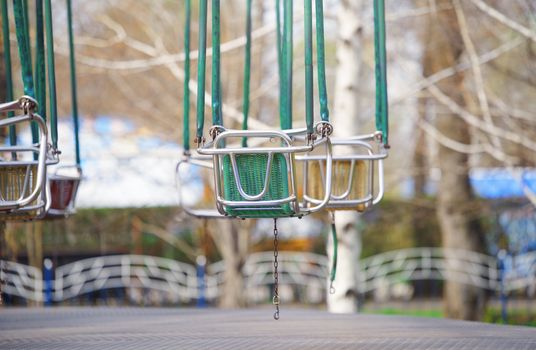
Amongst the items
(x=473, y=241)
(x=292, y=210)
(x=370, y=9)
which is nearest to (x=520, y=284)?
(x=473, y=241)

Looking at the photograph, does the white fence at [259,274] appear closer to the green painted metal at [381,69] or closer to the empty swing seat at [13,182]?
the green painted metal at [381,69]

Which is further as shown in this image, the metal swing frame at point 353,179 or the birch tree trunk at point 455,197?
Result: the birch tree trunk at point 455,197

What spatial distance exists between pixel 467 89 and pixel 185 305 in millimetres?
5447

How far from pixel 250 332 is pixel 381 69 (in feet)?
5.61

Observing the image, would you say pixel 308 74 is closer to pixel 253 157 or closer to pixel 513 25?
pixel 253 157

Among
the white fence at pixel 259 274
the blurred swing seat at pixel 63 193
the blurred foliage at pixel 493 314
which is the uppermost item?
the blurred swing seat at pixel 63 193

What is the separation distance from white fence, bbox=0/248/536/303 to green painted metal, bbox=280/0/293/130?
8.23 meters

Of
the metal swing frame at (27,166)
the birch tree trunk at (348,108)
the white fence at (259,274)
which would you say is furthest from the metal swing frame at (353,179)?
the white fence at (259,274)

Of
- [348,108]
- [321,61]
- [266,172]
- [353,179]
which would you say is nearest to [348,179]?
[353,179]

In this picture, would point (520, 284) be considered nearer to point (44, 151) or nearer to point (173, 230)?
point (173, 230)

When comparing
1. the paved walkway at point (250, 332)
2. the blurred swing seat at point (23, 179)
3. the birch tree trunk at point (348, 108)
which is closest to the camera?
the blurred swing seat at point (23, 179)

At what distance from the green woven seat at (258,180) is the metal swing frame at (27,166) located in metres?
0.82

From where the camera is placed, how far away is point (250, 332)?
228 inches

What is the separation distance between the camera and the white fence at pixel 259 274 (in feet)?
45.1
